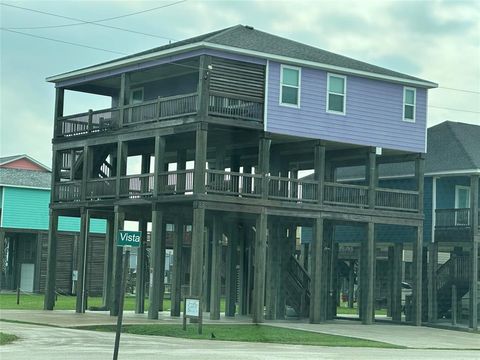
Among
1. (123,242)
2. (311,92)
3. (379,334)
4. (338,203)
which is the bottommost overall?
(379,334)

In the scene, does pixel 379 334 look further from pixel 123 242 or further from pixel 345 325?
pixel 123 242

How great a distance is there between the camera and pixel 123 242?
19500 millimetres

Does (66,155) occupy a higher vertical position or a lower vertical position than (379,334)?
higher

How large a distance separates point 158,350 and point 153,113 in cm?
1561

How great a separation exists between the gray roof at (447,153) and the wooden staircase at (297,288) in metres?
7.17

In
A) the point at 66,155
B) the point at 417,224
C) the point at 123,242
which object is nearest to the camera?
the point at 123,242

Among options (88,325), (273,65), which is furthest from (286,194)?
(88,325)

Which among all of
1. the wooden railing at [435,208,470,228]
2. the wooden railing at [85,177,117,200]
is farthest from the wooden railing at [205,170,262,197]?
the wooden railing at [435,208,470,228]

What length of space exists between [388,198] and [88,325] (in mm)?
14562

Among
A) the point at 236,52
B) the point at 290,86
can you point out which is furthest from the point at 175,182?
the point at 290,86

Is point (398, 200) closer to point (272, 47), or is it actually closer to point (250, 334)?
point (272, 47)

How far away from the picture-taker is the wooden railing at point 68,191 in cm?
4156

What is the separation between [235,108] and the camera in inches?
1420

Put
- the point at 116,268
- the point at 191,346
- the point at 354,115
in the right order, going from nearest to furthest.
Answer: the point at 191,346 → the point at 116,268 → the point at 354,115
